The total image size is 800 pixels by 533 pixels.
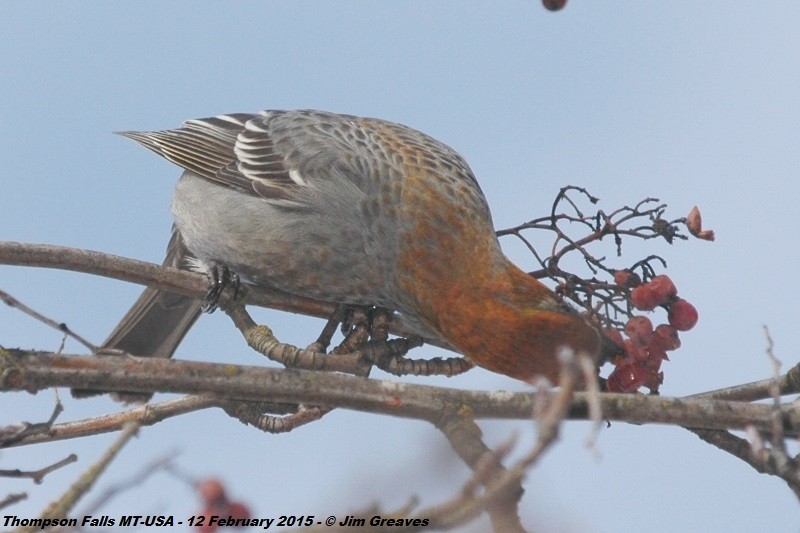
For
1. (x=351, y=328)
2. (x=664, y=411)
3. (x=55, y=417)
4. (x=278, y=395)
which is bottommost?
(x=351, y=328)

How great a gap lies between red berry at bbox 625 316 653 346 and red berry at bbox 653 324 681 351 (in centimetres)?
4

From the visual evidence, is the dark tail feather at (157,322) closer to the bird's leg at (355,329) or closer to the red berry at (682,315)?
the bird's leg at (355,329)

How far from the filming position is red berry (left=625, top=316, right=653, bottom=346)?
11.7ft

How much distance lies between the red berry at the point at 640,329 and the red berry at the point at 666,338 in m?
0.04

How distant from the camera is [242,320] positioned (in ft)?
14.5

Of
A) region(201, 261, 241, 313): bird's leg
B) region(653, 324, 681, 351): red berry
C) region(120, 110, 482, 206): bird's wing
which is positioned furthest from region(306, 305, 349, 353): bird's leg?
region(653, 324, 681, 351): red berry

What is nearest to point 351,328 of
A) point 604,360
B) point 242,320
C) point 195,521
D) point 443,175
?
point 242,320

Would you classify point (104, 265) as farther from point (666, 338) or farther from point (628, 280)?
point (666, 338)

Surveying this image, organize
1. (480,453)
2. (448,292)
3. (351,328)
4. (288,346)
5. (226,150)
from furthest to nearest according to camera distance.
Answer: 1. (226,150)
2. (351,328)
3. (448,292)
4. (288,346)
5. (480,453)

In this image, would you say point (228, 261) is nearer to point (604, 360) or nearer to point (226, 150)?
point (226, 150)

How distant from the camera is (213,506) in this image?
9.57ft

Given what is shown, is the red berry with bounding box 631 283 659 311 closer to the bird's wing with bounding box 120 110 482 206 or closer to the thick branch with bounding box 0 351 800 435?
the thick branch with bounding box 0 351 800 435

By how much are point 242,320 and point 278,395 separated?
5.44 feet

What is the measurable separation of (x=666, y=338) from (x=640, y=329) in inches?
5.0
